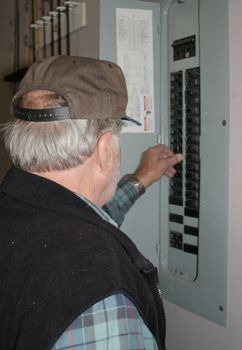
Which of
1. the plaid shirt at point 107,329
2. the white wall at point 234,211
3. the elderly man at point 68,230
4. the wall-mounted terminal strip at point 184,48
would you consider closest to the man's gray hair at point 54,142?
the elderly man at point 68,230

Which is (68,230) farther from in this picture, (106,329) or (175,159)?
(175,159)

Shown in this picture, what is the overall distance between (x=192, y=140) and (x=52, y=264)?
665 millimetres

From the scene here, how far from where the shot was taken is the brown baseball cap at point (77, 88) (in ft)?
2.29

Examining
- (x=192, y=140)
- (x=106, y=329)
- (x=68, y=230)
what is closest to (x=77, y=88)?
(x=68, y=230)

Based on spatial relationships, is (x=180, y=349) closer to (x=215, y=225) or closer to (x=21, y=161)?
(x=215, y=225)

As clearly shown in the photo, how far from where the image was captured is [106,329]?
1.94 ft

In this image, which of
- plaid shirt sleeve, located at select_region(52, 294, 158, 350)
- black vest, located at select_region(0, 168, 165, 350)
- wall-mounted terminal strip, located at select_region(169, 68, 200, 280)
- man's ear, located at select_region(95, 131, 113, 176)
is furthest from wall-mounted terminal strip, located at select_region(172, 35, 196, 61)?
plaid shirt sleeve, located at select_region(52, 294, 158, 350)

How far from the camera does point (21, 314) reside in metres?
0.61

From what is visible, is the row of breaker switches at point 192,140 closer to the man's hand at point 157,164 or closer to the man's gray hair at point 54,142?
the man's hand at point 157,164

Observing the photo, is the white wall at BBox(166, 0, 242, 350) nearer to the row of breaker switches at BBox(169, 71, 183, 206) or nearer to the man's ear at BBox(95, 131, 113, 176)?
the row of breaker switches at BBox(169, 71, 183, 206)

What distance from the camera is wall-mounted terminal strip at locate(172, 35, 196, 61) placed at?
1148mm

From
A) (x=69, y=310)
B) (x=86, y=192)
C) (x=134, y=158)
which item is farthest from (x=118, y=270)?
(x=134, y=158)

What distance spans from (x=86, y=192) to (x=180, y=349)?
0.77 m

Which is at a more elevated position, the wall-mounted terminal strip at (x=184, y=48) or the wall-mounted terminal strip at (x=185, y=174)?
the wall-mounted terminal strip at (x=184, y=48)
